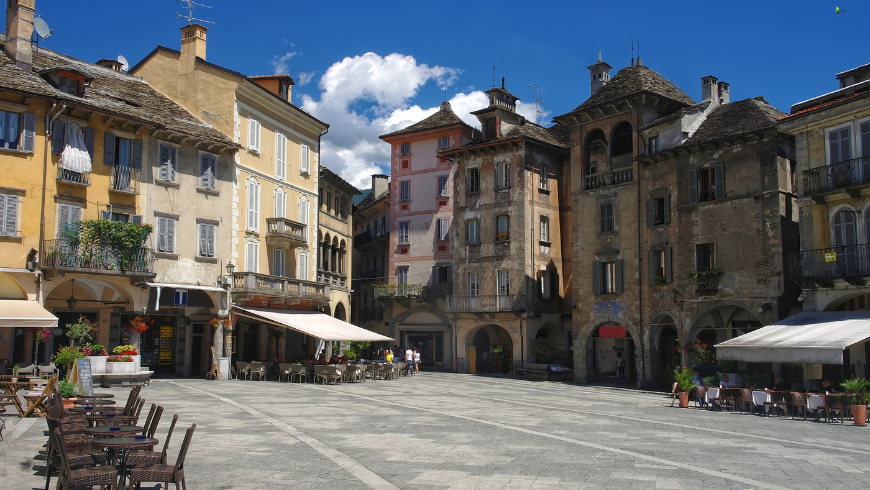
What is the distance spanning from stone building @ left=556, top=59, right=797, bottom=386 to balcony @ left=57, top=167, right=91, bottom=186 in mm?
23419

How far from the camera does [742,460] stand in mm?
13906

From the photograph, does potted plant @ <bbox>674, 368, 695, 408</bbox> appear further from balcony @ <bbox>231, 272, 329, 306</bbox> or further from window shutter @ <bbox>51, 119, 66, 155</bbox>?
window shutter @ <bbox>51, 119, 66, 155</bbox>

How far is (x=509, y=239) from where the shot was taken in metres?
43.9

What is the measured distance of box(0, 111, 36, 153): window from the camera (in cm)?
2703

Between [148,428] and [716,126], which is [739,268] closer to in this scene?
[716,126]

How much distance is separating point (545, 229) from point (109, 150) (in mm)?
24415

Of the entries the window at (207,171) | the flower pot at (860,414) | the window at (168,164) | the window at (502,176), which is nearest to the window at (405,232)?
the window at (502,176)

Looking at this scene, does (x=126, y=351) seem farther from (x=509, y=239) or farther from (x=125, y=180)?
(x=509, y=239)

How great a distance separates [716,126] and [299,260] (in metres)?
21.5

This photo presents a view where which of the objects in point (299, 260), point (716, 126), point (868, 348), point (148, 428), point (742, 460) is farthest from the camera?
point (299, 260)

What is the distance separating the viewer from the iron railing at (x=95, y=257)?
90.7 ft

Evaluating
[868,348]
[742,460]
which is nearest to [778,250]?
[868,348]

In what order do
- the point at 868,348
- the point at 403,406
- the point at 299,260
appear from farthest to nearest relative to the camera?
the point at 299,260
the point at 868,348
the point at 403,406

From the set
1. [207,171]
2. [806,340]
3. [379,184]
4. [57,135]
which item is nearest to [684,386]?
[806,340]
